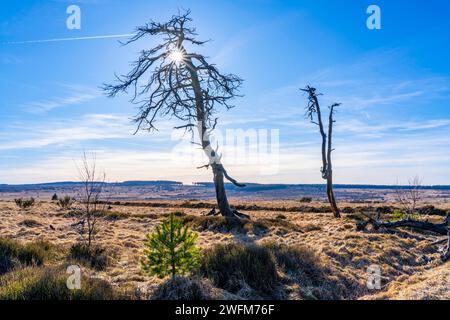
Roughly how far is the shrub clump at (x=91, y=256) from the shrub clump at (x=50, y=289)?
225 centimetres

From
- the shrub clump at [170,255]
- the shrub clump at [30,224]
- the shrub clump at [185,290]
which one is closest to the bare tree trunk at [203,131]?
the shrub clump at [30,224]

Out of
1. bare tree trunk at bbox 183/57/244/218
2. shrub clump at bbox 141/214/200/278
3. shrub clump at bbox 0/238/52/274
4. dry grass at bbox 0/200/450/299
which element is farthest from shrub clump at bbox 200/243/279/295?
bare tree trunk at bbox 183/57/244/218

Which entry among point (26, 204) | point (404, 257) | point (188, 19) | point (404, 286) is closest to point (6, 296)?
point (404, 286)

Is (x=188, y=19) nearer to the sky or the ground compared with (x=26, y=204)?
nearer to the sky

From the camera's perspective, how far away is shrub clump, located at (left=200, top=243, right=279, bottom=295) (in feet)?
24.5

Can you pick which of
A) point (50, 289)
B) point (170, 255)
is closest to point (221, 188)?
point (170, 255)

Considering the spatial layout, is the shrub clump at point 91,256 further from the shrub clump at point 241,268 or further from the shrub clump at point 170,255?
the shrub clump at point 241,268

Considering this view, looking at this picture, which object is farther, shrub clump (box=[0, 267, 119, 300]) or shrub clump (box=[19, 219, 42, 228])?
shrub clump (box=[19, 219, 42, 228])

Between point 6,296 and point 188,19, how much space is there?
14.4m

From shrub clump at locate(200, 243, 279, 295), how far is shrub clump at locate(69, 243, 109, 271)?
2.71m

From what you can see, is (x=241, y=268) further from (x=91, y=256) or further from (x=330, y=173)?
(x=330, y=173)

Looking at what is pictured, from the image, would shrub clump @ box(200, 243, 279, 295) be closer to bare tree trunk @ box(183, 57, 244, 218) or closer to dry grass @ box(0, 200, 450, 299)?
dry grass @ box(0, 200, 450, 299)
